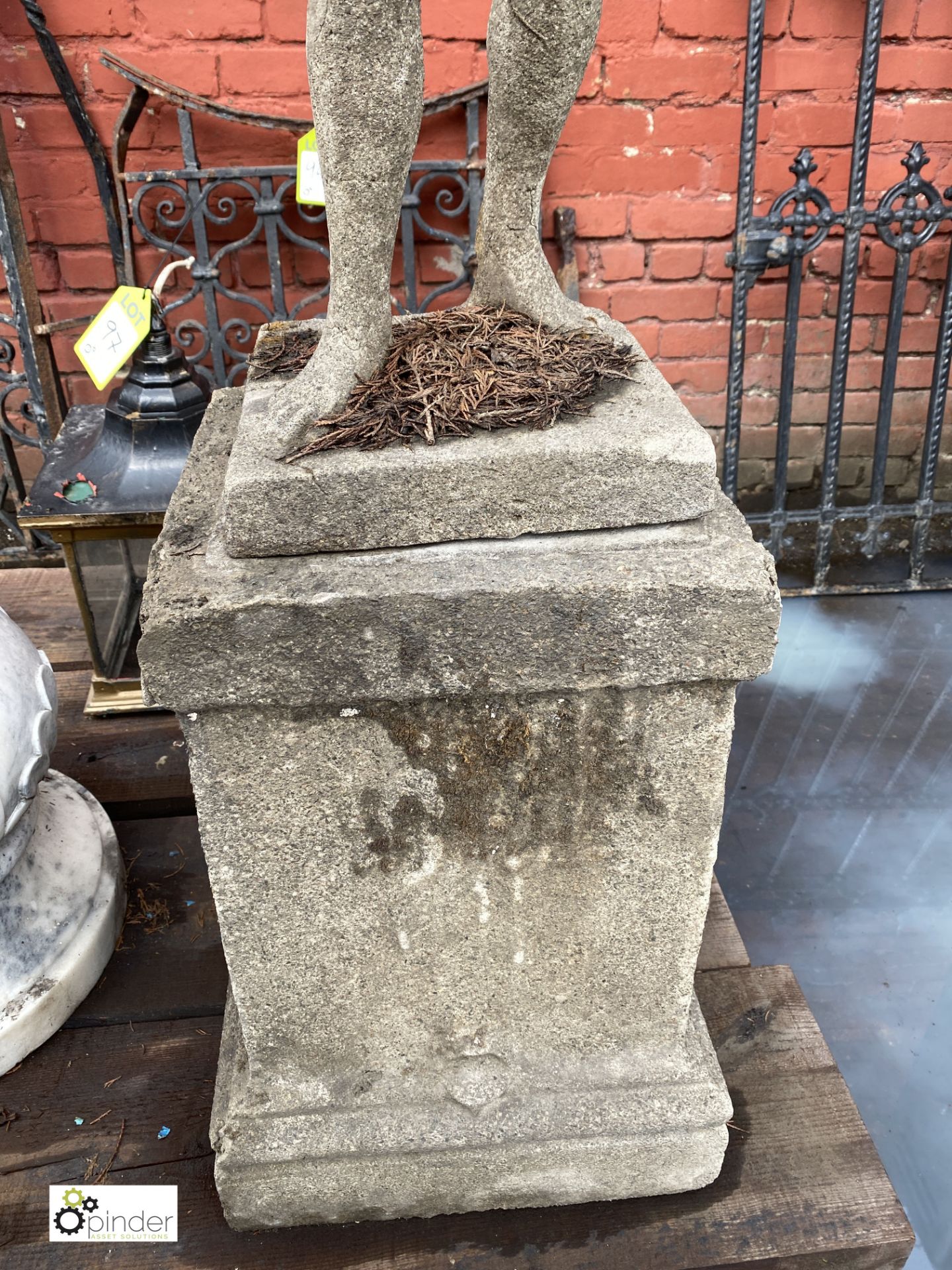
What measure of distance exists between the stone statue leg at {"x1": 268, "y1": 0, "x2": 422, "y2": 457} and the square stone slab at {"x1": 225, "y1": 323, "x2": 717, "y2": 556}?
68 mm

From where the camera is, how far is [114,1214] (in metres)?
1.23

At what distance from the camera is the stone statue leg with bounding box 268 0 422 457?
89cm

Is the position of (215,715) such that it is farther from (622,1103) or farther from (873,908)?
(873,908)

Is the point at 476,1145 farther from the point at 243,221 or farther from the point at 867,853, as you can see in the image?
the point at 243,221

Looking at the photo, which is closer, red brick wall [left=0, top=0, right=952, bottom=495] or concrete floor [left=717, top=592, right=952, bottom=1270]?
concrete floor [left=717, top=592, right=952, bottom=1270]

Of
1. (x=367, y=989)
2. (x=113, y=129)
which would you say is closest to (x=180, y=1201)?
(x=367, y=989)

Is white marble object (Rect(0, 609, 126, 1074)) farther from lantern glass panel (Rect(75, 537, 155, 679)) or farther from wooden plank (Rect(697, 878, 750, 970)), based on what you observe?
wooden plank (Rect(697, 878, 750, 970))

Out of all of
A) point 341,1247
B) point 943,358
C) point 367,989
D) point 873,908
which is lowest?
point 873,908

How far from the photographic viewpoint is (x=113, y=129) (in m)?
2.27

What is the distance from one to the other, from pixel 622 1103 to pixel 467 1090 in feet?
0.63

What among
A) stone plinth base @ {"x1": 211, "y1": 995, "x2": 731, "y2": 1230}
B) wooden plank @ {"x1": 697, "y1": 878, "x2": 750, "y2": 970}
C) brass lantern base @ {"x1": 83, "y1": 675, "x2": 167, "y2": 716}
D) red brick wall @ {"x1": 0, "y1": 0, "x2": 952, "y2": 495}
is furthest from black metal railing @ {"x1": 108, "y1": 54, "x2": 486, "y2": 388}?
stone plinth base @ {"x1": 211, "y1": 995, "x2": 731, "y2": 1230}

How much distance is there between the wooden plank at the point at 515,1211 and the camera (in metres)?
1.19

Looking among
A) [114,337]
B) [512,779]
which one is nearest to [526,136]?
[512,779]

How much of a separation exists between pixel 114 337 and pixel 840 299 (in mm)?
1735
